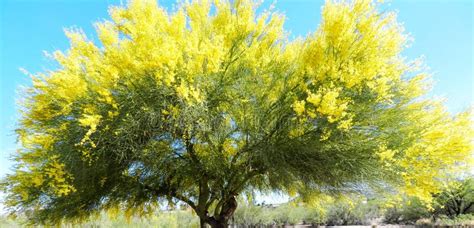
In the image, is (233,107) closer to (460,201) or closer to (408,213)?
(460,201)

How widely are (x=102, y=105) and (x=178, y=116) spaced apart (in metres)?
1.31

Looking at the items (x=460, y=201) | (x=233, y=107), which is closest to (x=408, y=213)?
(x=460, y=201)

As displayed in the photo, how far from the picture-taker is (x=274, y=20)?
25.0 feet

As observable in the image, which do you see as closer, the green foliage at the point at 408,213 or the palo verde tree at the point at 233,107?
the palo verde tree at the point at 233,107

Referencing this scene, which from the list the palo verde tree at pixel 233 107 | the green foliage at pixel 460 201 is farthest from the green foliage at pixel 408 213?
the palo verde tree at pixel 233 107

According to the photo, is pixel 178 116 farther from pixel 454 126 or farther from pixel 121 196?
pixel 454 126

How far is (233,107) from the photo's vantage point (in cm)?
715

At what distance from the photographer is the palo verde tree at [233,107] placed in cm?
616

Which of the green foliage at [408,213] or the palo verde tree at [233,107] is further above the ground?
the palo verde tree at [233,107]

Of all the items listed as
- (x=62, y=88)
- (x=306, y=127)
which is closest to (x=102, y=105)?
(x=62, y=88)

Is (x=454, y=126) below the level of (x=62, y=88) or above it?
below

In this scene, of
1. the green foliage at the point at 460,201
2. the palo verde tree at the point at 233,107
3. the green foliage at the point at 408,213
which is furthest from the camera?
the green foliage at the point at 408,213

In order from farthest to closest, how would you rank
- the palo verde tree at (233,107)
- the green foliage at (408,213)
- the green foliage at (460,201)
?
the green foliage at (408,213) → the green foliage at (460,201) → the palo verde tree at (233,107)

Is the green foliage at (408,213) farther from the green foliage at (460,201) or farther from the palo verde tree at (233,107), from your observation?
the palo verde tree at (233,107)
